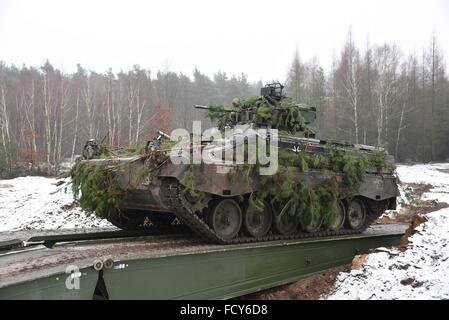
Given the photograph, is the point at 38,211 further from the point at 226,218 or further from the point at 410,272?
the point at 410,272

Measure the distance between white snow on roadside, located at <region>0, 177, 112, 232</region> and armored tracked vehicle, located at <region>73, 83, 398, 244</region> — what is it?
3891 millimetres

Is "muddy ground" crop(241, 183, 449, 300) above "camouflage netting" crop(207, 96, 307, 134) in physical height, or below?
below

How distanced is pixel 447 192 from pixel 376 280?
12550 millimetres

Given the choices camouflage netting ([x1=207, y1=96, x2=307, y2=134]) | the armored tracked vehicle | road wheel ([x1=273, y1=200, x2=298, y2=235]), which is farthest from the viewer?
camouflage netting ([x1=207, y1=96, x2=307, y2=134])

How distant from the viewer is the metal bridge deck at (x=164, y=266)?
15.9ft

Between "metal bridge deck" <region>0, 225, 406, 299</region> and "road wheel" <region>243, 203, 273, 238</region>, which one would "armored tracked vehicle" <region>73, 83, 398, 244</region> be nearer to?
"road wheel" <region>243, 203, 273, 238</region>

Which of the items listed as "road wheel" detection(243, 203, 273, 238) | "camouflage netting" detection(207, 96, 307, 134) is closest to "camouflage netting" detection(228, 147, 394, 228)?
"road wheel" detection(243, 203, 273, 238)

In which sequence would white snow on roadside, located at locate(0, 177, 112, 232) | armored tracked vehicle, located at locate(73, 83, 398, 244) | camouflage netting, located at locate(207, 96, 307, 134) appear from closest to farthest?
armored tracked vehicle, located at locate(73, 83, 398, 244) → camouflage netting, located at locate(207, 96, 307, 134) → white snow on roadside, located at locate(0, 177, 112, 232)

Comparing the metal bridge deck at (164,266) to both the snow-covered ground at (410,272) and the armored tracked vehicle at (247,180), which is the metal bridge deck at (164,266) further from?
the snow-covered ground at (410,272)

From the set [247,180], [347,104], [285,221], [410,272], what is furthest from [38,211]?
[347,104]

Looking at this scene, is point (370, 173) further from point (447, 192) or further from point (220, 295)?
point (447, 192)

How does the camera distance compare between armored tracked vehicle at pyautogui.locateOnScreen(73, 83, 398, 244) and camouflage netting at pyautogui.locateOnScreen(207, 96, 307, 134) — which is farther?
camouflage netting at pyautogui.locateOnScreen(207, 96, 307, 134)

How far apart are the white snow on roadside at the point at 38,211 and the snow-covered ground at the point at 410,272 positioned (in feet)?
24.5

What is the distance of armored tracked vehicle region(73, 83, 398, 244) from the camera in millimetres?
6734
